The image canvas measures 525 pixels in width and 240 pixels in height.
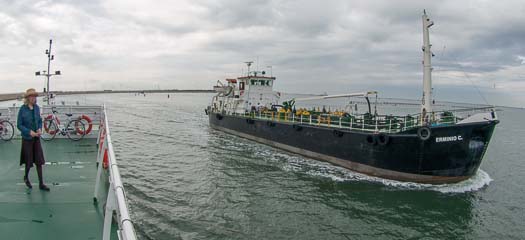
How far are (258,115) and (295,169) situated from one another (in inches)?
404

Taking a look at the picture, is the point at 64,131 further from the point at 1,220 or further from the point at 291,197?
the point at 291,197

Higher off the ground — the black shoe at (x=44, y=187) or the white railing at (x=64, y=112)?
the white railing at (x=64, y=112)

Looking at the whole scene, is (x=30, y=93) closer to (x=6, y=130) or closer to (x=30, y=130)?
(x=30, y=130)

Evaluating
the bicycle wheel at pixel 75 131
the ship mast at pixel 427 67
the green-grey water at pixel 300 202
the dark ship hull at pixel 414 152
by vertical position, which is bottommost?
the green-grey water at pixel 300 202

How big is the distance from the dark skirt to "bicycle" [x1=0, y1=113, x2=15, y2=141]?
635 centimetres

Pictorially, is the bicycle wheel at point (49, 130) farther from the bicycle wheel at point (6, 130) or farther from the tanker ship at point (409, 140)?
the tanker ship at point (409, 140)

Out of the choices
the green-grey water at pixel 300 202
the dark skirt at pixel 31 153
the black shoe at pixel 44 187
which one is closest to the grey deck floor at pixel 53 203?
the black shoe at pixel 44 187

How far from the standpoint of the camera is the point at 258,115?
89.7 feet

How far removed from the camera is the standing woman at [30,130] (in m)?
5.97

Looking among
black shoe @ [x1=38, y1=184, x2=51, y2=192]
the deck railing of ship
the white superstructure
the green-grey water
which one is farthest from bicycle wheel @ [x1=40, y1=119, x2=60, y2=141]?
the white superstructure

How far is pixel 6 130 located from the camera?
1128cm

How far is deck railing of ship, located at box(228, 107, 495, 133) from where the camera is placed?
1546cm

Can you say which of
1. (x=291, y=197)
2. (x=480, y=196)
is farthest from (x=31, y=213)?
(x=480, y=196)

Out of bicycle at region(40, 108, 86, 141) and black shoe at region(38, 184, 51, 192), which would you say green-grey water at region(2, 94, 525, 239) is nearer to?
bicycle at region(40, 108, 86, 141)
